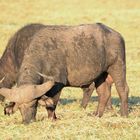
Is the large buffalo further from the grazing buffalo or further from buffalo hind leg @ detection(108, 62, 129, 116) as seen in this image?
the grazing buffalo

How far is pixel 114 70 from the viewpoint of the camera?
1339 centimetres

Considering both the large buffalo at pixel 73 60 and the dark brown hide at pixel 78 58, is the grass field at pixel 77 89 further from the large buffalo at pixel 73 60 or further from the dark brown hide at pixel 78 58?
the dark brown hide at pixel 78 58

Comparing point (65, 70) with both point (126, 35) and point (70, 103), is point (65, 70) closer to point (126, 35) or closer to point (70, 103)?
point (70, 103)

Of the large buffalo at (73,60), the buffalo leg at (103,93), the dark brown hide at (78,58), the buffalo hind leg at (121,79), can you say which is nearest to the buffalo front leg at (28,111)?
the large buffalo at (73,60)

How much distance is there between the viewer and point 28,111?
35.4 ft

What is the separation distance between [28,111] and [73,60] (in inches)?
83.4

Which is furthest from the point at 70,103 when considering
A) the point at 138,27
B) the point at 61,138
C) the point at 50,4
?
the point at 50,4

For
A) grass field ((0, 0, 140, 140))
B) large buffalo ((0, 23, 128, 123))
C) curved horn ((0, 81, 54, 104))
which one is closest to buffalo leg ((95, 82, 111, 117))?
large buffalo ((0, 23, 128, 123))

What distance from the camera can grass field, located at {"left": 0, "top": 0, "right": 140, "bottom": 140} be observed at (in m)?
10.1

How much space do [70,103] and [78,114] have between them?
270cm

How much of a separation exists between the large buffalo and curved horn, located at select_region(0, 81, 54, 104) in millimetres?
157

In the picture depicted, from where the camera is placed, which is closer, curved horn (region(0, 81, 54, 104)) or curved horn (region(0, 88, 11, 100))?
curved horn (region(0, 81, 54, 104))

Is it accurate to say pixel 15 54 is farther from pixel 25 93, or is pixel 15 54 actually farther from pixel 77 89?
pixel 77 89

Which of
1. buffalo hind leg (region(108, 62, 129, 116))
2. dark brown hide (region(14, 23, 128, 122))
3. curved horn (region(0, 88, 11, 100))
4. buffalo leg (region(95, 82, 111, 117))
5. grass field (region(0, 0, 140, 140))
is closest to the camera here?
grass field (region(0, 0, 140, 140))
